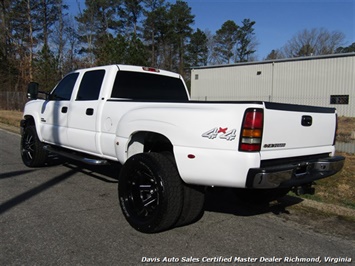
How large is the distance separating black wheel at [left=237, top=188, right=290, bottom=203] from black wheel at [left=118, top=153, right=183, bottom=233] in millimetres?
1520

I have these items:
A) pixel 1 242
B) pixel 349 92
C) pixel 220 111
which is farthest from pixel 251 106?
pixel 349 92

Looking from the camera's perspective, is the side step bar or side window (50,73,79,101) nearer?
the side step bar

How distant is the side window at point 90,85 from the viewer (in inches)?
213

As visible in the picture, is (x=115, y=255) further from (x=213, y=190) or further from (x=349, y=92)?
(x=349, y=92)

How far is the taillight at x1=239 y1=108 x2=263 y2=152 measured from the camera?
3234 millimetres

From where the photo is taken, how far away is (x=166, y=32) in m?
50.8

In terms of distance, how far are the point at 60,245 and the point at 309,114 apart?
302 centimetres

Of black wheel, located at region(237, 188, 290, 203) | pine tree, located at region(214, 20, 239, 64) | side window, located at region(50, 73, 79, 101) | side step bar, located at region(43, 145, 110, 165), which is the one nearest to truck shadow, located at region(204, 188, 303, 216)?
black wheel, located at region(237, 188, 290, 203)

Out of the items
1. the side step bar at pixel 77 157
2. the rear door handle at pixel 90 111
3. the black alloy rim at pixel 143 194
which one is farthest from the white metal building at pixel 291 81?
the black alloy rim at pixel 143 194

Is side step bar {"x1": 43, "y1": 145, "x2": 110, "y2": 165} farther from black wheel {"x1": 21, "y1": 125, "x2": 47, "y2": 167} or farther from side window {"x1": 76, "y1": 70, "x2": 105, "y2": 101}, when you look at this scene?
side window {"x1": 76, "y1": 70, "x2": 105, "y2": 101}

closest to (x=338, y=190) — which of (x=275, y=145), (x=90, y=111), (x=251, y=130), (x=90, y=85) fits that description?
(x=275, y=145)

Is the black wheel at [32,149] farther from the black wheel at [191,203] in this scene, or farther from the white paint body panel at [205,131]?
the black wheel at [191,203]

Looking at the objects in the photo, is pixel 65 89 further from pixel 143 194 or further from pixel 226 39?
pixel 226 39

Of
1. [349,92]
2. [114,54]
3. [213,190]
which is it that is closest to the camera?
[213,190]
